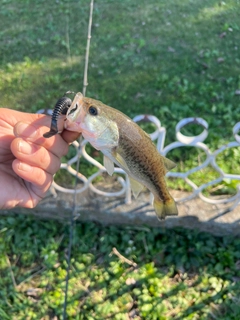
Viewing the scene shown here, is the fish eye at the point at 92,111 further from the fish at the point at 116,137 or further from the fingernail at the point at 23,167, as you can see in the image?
the fingernail at the point at 23,167

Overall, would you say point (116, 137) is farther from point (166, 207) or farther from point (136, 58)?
point (136, 58)

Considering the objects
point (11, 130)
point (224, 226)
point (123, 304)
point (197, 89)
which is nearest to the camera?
point (11, 130)

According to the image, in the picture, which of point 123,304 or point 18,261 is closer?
point 123,304

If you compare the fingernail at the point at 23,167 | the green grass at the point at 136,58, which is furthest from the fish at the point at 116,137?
the green grass at the point at 136,58

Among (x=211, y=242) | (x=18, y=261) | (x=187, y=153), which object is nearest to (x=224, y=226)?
(x=211, y=242)

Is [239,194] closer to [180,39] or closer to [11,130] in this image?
[11,130]
